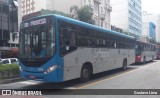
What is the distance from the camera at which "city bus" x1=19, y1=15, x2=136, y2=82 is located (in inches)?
410

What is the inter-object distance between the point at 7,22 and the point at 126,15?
60195 millimetres

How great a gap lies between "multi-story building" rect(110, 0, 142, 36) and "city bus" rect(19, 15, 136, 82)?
243ft

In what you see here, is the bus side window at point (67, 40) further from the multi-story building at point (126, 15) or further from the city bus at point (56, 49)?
the multi-story building at point (126, 15)

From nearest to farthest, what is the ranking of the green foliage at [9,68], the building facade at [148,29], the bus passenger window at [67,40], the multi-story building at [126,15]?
the bus passenger window at [67,40], the green foliage at [9,68], the multi-story building at [126,15], the building facade at [148,29]

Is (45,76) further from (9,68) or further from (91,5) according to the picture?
(91,5)

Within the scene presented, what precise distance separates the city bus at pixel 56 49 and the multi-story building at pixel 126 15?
74.1 meters

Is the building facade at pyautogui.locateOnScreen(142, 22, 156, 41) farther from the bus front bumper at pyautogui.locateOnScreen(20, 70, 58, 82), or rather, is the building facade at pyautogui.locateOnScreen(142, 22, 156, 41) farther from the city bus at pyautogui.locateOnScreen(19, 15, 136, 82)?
the bus front bumper at pyautogui.locateOnScreen(20, 70, 58, 82)

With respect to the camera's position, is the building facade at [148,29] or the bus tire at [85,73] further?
the building facade at [148,29]

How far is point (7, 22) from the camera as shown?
36812 mm

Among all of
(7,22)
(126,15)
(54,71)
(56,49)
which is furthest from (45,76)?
(126,15)

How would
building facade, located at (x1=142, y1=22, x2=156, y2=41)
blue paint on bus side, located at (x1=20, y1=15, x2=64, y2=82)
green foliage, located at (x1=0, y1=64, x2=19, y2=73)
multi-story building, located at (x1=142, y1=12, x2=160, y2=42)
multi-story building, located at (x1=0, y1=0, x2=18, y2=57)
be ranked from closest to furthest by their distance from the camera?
blue paint on bus side, located at (x1=20, y1=15, x2=64, y2=82), green foliage, located at (x1=0, y1=64, x2=19, y2=73), multi-story building, located at (x1=0, y1=0, x2=18, y2=57), building facade, located at (x1=142, y1=22, x2=156, y2=41), multi-story building, located at (x1=142, y1=12, x2=160, y2=42)

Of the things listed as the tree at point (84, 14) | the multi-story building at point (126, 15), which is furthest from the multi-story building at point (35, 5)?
the multi-story building at point (126, 15)

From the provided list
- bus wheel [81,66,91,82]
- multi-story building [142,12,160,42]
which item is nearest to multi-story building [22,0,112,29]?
bus wheel [81,66,91,82]

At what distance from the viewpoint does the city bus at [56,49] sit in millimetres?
10414
